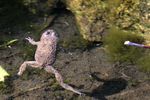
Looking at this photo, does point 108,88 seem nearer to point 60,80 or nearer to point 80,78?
point 80,78

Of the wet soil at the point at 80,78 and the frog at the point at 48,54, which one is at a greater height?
the frog at the point at 48,54

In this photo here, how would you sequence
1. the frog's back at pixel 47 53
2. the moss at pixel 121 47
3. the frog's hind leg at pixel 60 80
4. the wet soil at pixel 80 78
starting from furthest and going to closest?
the moss at pixel 121 47 → the wet soil at pixel 80 78 → the frog's hind leg at pixel 60 80 → the frog's back at pixel 47 53

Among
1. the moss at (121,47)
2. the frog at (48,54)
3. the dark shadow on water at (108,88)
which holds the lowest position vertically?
the dark shadow on water at (108,88)

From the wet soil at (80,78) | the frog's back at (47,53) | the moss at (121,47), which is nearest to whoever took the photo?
the frog's back at (47,53)

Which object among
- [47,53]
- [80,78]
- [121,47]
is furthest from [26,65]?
[121,47]

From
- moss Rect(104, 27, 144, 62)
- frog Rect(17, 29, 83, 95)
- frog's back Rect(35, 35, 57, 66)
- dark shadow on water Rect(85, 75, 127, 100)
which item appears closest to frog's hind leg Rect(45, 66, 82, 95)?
frog Rect(17, 29, 83, 95)

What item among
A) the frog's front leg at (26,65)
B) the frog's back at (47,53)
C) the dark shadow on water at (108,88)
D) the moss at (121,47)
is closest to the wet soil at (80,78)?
the dark shadow on water at (108,88)

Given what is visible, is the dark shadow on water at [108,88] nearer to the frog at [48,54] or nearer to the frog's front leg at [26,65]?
the frog at [48,54]

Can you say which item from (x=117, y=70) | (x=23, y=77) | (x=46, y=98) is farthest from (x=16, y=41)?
(x=117, y=70)
